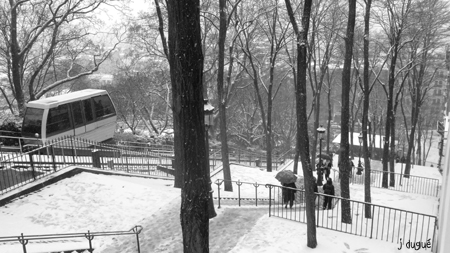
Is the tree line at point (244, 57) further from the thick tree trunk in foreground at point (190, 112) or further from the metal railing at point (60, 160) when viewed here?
the metal railing at point (60, 160)

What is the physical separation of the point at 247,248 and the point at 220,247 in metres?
0.72

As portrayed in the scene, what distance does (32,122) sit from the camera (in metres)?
14.4

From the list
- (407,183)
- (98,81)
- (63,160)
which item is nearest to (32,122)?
(63,160)

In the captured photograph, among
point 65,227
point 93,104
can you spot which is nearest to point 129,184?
point 65,227

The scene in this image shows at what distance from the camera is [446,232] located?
19.9 ft

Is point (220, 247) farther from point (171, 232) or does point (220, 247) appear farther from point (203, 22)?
point (203, 22)

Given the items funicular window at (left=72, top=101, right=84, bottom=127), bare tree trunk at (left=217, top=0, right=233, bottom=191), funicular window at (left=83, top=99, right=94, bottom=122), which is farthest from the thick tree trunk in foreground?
funicular window at (left=83, top=99, right=94, bottom=122)

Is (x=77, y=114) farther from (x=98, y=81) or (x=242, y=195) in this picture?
(x=98, y=81)

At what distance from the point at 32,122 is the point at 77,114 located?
1.93 m

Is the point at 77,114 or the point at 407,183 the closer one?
the point at 77,114

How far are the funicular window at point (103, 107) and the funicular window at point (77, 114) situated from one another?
1.05 m

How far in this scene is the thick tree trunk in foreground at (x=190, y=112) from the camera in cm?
469

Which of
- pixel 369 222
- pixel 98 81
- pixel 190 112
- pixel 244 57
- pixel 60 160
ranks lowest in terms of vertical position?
pixel 369 222

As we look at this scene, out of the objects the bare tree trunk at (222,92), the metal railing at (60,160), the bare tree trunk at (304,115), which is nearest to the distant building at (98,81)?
the metal railing at (60,160)
